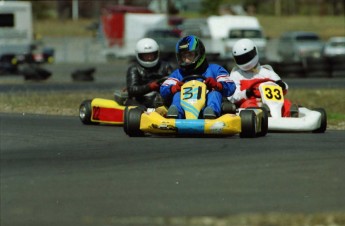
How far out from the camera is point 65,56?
50969 mm

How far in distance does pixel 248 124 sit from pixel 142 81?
11.2 feet

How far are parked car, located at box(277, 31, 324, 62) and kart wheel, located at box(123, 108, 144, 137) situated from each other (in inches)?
1308

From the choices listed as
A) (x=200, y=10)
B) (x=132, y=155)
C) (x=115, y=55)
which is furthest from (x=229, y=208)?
(x=200, y=10)

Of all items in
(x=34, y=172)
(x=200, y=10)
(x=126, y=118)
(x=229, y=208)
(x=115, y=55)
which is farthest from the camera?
(x=200, y=10)

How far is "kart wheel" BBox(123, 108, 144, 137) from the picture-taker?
11.4 m

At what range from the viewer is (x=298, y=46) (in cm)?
4528

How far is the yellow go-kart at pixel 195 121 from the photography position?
440 inches

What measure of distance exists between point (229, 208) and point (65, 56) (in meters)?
44.1

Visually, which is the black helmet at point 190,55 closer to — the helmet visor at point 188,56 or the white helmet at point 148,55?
the helmet visor at point 188,56

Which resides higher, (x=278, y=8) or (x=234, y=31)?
(x=234, y=31)

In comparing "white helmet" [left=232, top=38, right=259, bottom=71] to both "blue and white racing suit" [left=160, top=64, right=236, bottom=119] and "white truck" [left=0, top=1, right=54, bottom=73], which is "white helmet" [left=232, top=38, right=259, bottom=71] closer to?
"blue and white racing suit" [left=160, top=64, right=236, bottom=119]

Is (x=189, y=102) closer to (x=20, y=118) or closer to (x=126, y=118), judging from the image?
(x=126, y=118)

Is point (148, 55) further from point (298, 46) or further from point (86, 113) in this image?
point (298, 46)

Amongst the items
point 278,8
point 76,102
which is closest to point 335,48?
point 76,102
